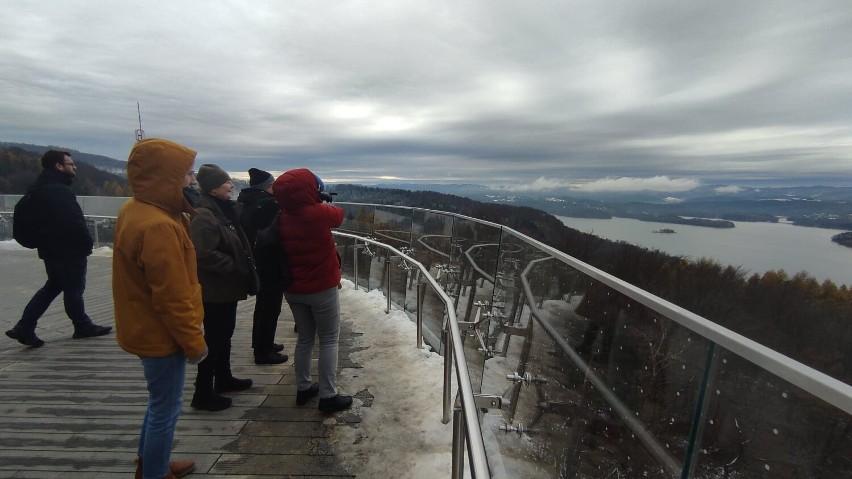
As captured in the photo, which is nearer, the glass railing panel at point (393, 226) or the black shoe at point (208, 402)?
the black shoe at point (208, 402)

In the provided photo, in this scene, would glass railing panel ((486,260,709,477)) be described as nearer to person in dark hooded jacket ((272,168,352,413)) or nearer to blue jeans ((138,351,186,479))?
person in dark hooded jacket ((272,168,352,413))

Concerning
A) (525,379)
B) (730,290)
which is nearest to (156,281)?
(525,379)

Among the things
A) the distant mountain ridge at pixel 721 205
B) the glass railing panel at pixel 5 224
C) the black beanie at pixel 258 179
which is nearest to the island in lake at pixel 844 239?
the distant mountain ridge at pixel 721 205

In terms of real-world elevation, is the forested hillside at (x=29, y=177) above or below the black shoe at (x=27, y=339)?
above

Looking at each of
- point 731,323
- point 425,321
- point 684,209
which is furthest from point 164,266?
point 684,209

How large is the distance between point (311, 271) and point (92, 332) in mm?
3493

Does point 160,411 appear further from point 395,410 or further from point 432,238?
point 432,238

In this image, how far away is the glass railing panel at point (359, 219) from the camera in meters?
8.23

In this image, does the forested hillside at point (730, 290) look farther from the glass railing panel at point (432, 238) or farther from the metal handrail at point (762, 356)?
the metal handrail at point (762, 356)

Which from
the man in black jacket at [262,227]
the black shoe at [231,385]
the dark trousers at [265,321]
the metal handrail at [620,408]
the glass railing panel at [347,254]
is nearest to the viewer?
the metal handrail at [620,408]

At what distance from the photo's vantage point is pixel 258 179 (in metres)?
3.82

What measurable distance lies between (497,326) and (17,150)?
74617 millimetres

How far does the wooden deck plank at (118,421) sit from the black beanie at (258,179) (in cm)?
179

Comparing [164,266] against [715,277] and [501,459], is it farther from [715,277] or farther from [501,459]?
[715,277]
